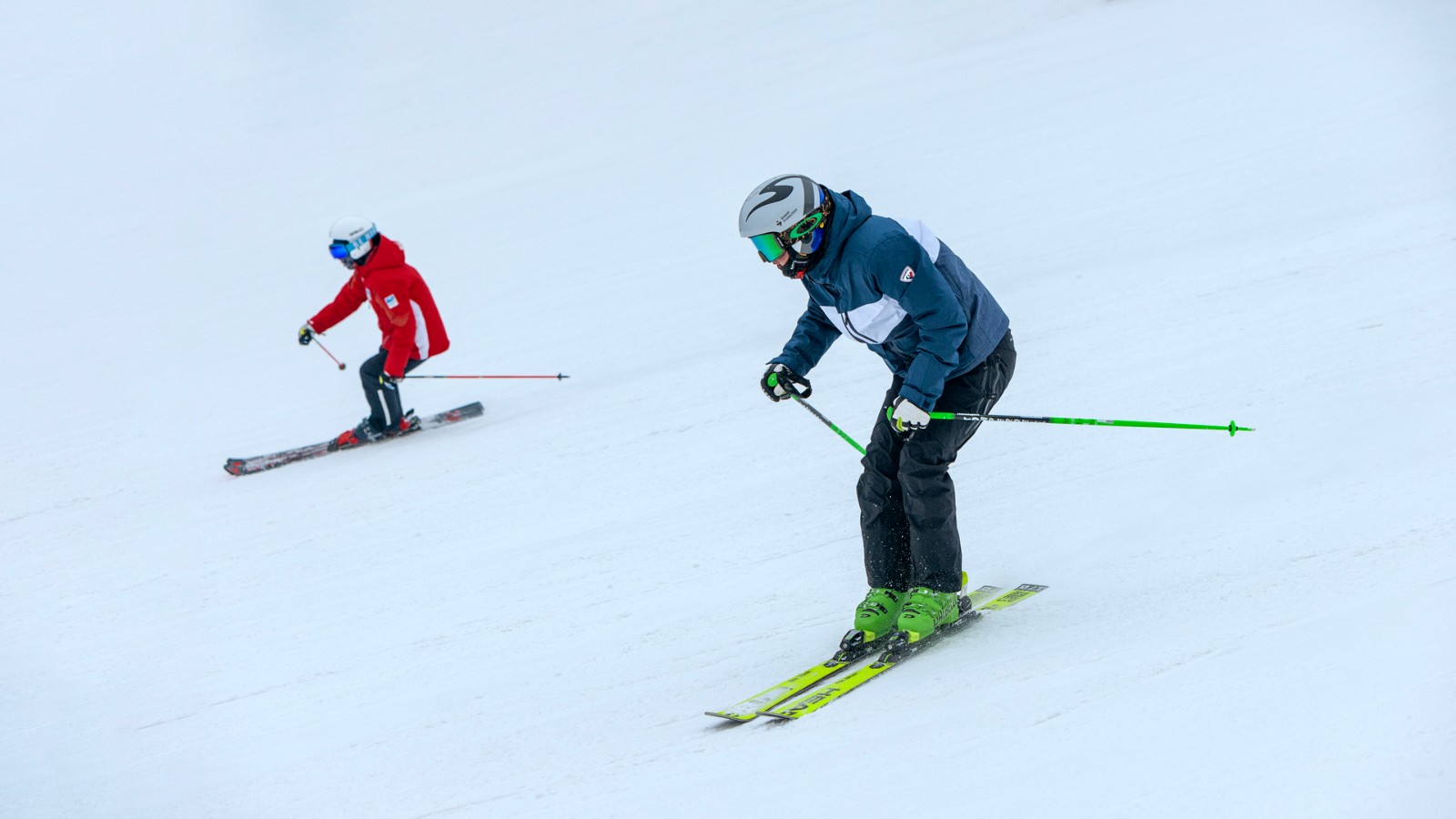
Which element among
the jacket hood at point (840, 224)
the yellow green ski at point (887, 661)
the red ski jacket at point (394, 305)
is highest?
the red ski jacket at point (394, 305)

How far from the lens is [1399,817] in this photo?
8.68 feet

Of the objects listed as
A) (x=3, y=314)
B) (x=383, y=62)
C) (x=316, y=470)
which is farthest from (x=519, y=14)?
(x=316, y=470)

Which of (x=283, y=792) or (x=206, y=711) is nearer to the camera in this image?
(x=283, y=792)

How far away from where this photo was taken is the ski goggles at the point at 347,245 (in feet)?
28.1

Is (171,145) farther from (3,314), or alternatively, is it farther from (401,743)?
(401,743)

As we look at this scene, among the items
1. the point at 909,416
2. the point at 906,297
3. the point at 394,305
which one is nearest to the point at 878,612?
the point at 909,416

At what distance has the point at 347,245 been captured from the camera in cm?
859

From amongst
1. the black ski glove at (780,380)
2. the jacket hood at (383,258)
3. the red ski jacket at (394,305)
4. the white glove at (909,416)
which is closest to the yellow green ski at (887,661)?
the white glove at (909,416)

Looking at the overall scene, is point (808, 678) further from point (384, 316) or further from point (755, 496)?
point (384, 316)

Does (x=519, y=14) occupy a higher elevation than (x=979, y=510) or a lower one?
higher

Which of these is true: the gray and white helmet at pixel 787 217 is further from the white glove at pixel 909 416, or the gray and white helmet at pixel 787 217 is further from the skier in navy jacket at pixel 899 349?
the white glove at pixel 909 416

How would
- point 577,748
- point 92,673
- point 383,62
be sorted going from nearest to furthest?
1. point 577,748
2. point 92,673
3. point 383,62

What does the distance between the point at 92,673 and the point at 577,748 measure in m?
2.64

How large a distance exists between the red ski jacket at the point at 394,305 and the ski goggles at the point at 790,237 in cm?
531
